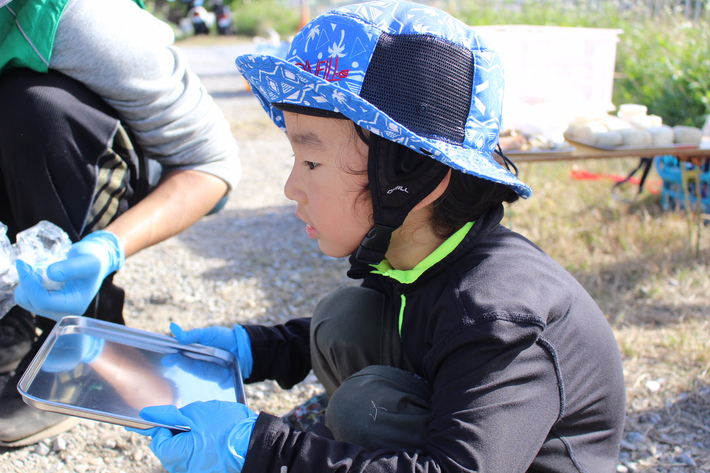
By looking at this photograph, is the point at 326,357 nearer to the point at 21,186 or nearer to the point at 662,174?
the point at 21,186

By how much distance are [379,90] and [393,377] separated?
566 mm

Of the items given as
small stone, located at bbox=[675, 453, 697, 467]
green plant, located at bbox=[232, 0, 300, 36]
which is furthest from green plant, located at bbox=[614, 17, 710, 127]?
green plant, located at bbox=[232, 0, 300, 36]

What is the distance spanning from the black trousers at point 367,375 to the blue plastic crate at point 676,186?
7.68 ft

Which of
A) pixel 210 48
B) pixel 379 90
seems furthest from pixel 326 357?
pixel 210 48

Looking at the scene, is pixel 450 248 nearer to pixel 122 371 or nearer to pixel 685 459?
pixel 122 371

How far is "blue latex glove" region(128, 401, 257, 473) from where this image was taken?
108 cm

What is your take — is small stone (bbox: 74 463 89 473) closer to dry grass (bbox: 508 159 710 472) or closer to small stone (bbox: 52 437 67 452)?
small stone (bbox: 52 437 67 452)

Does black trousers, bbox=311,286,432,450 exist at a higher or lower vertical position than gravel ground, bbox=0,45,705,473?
higher

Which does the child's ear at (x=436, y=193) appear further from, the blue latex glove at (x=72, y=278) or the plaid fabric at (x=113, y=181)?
the plaid fabric at (x=113, y=181)

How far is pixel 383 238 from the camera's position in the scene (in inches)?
47.8

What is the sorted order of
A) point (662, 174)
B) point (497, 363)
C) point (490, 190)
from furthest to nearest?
point (662, 174) < point (490, 190) < point (497, 363)

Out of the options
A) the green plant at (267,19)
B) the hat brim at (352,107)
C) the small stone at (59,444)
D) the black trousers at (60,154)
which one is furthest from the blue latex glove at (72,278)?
the green plant at (267,19)

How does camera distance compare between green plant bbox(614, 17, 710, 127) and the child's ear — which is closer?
the child's ear

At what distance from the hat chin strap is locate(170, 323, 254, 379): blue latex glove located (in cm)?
54
